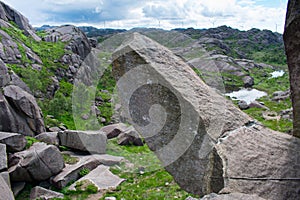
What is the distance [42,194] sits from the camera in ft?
45.8

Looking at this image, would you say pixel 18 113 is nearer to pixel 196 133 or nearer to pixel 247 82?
pixel 196 133

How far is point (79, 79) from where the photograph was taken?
209 feet

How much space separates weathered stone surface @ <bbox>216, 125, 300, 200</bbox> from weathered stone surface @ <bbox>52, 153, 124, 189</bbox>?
11.3 meters

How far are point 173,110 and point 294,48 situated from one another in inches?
121

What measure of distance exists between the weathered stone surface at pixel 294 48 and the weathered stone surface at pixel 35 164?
508 inches

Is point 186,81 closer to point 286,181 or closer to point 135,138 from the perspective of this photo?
point 286,181

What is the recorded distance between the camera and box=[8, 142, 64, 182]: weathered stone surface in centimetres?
1483

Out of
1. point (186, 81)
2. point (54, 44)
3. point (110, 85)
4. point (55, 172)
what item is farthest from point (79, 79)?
point (186, 81)

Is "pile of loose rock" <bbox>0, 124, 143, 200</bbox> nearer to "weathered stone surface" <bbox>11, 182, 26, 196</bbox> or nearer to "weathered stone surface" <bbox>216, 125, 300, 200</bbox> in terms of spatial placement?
"weathered stone surface" <bbox>11, 182, 26, 196</bbox>

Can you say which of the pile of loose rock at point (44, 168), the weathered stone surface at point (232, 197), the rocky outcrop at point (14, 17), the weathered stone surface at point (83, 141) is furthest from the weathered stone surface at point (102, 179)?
the rocky outcrop at point (14, 17)

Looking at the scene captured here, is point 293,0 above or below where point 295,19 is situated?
above

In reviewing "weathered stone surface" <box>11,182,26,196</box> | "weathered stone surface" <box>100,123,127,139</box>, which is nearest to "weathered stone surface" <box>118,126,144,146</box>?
"weathered stone surface" <box>100,123,127,139</box>

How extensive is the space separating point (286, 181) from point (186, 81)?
12.1 feet

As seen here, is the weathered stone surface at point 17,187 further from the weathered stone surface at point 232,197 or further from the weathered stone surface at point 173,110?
the weathered stone surface at point 232,197
